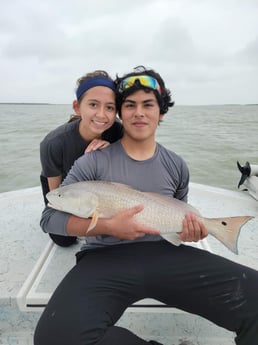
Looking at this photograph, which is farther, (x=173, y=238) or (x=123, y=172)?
(x=123, y=172)

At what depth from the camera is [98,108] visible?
7.88ft

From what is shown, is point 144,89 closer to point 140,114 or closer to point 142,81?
point 142,81

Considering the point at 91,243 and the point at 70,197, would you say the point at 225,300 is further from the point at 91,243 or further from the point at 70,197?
the point at 70,197

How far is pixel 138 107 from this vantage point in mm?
2174

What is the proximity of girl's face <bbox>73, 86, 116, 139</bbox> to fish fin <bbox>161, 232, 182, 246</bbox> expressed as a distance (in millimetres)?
1004

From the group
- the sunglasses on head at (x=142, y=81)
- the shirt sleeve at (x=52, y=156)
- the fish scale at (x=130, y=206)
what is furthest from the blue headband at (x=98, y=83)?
the fish scale at (x=130, y=206)

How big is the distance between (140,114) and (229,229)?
0.92m

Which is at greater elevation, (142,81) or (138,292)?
(142,81)

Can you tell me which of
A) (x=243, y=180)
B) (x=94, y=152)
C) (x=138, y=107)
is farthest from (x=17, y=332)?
(x=243, y=180)

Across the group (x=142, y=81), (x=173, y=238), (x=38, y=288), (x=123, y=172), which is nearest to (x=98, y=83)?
(x=142, y=81)

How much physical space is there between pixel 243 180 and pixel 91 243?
3.32m

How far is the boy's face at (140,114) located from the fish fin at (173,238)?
2.25ft

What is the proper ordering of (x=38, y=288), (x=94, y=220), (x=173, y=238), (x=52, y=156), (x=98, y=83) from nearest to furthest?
(x=94, y=220) → (x=173, y=238) → (x=38, y=288) → (x=98, y=83) → (x=52, y=156)

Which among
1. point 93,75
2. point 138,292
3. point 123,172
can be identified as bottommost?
point 138,292
